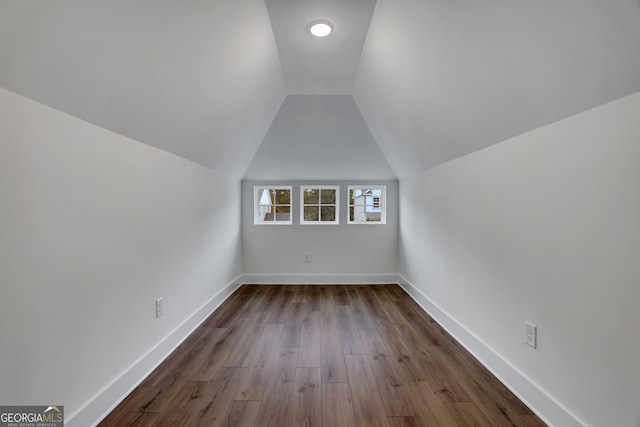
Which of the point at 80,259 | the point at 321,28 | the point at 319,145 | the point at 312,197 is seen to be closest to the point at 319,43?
the point at 321,28

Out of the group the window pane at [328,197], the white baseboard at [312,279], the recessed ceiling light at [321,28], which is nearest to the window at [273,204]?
the window pane at [328,197]

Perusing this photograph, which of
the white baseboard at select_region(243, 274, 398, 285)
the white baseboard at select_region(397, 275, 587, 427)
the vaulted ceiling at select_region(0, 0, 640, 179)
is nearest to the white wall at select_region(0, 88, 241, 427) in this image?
the vaulted ceiling at select_region(0, 0, 640, 179)

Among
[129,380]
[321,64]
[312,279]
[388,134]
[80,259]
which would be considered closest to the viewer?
[80,259]

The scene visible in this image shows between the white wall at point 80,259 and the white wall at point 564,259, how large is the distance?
8.10 ft

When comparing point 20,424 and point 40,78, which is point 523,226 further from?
point 20,424

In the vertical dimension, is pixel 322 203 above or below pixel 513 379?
above

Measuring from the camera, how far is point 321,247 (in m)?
4.38

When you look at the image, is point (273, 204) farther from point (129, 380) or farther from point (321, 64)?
point (129, 380)

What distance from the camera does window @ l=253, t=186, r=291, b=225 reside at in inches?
177

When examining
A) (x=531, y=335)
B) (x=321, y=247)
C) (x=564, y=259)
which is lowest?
(x=531, y=335)

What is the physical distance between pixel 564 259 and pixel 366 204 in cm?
313

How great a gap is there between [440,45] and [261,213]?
347cm

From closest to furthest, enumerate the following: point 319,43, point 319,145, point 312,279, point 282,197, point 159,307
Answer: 1. point 159,307
2. point 319,43
3. point 319,145
4. point 312,279
5. point 282,197

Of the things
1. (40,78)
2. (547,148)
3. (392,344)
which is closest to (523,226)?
(547,148)
